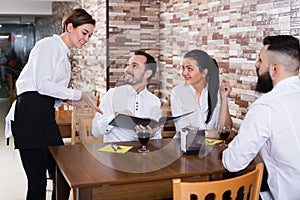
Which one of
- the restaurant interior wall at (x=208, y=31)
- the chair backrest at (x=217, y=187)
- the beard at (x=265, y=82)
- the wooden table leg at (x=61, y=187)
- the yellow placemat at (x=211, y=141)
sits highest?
the restaurant interior wall at (x=208, y=31)

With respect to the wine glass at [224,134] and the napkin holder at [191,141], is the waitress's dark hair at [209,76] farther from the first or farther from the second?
the napkin holder at [191,141]

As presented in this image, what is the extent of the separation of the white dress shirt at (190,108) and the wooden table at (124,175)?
35 centimetres

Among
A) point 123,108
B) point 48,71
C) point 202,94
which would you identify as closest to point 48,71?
point 48,71

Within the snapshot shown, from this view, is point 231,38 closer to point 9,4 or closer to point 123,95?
point 123,95

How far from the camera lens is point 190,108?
265 cm

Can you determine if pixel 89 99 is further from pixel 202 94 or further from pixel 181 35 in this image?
pixel 181 35

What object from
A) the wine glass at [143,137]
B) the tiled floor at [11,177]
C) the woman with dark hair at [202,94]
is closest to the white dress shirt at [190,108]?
the woman with dark hair at [202,94]

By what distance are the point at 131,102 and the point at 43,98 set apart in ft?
1.87

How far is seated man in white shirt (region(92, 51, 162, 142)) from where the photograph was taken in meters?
2.53

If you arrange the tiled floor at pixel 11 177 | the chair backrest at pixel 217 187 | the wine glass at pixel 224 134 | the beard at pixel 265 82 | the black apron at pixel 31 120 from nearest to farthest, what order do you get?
the chair backrest at pixel 217 187, the beard at pixel 265 82, the wine glass at pixel 224 134, the black apron at pixel 31 120, the tiled floor at pixel 11 177

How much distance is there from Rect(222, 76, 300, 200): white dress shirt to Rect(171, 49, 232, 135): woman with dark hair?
804 mm

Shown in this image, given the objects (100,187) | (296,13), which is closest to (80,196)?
(100,187)

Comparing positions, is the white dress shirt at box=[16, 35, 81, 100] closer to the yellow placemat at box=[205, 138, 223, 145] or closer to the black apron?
the black apron

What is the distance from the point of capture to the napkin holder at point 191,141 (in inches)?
88.4
